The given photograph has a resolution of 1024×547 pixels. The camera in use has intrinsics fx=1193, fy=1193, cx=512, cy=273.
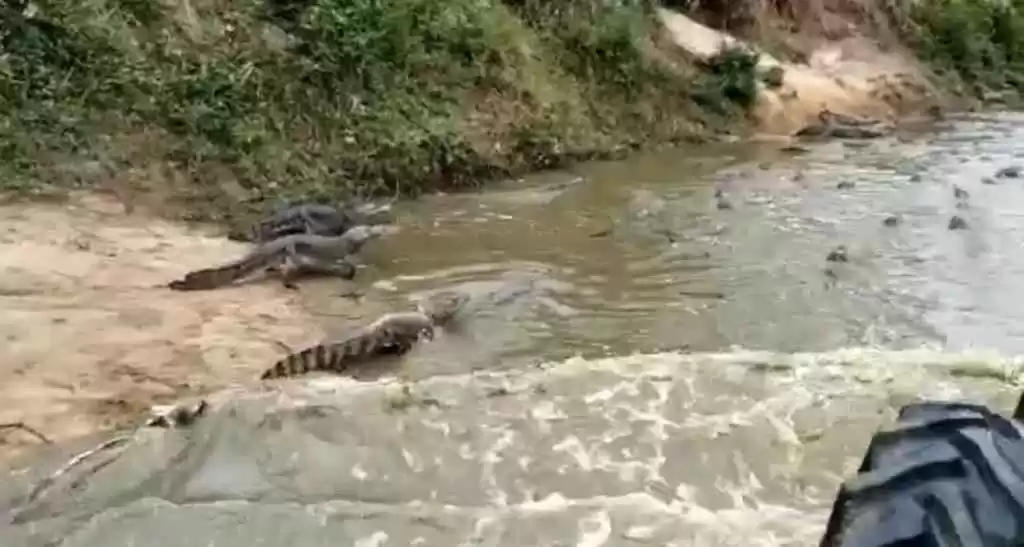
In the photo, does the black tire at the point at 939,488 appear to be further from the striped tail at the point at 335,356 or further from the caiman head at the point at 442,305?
the caiman head at the point at 442,305

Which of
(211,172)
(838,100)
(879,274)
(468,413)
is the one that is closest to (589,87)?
(838,100)

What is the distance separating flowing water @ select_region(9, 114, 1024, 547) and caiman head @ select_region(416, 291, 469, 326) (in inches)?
4.0

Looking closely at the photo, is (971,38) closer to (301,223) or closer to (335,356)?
(301,223)

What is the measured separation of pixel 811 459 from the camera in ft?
13.1

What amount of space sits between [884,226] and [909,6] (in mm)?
9802

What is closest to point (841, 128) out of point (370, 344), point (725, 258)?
point (725, 258)

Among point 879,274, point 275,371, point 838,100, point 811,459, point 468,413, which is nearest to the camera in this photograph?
point 811,459

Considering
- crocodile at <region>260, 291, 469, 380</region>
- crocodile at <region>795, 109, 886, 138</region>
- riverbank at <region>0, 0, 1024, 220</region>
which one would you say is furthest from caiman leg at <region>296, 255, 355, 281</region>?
crocodile at <region>795, 109, 886, 138</region>

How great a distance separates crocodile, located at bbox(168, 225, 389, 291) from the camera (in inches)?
249

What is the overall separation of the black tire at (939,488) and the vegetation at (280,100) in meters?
6.48

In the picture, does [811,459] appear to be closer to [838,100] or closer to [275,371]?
[275,371]

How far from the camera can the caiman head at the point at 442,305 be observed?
5.88 metres

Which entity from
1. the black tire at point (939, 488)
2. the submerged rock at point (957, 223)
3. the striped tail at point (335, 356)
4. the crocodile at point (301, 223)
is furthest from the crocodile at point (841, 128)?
the black tire at point (939, 488)

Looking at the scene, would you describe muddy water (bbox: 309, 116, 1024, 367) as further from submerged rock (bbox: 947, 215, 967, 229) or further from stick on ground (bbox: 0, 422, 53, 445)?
stick on ground (bbox: 0, 422, 53, 445)
